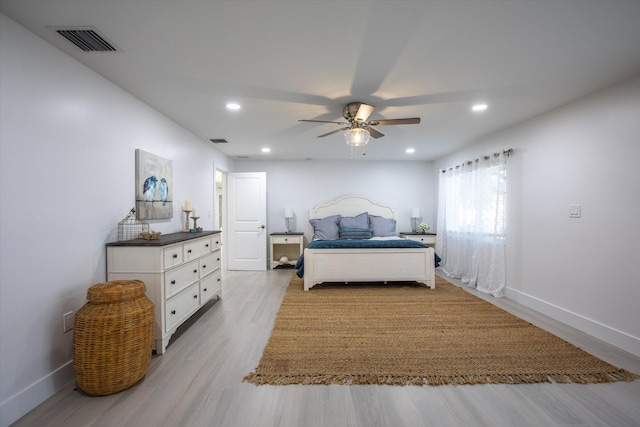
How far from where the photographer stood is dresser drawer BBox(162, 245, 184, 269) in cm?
224

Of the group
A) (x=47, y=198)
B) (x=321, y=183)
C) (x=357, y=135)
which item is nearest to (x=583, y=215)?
(x=357, y=135)

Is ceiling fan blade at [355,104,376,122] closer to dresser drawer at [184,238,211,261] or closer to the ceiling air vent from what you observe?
the ceiling air vent

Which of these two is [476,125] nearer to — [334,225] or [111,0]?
[334,225]

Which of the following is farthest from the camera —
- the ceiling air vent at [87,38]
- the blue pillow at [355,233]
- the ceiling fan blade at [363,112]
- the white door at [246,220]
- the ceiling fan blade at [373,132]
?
the white door at [246,220]

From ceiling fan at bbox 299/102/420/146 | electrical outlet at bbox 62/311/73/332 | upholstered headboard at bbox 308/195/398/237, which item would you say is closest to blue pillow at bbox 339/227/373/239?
upholstered headboard at bbox 308/195/398/237

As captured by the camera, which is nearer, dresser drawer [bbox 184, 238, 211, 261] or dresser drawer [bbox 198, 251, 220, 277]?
dresser drawer [bbox 184, 238, 211, 261]

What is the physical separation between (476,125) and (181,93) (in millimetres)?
3431

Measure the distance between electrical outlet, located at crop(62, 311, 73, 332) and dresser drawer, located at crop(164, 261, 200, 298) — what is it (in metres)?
0.58

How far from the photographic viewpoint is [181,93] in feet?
8.20

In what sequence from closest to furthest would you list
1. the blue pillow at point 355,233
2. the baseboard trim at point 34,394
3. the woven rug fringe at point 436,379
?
the baseboard trim at point 34,394
the woven rug fringe at point 436,379
the blue pillow at point 355,233

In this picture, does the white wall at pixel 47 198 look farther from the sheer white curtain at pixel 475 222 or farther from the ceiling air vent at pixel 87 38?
the sheer white curtain at pixel 475 222

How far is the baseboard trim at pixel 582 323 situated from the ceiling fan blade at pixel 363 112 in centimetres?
284

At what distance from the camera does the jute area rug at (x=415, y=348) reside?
1857 mm

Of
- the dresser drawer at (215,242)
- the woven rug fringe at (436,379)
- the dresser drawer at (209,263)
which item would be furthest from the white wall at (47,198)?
the woven rug fringe at (436,379)
